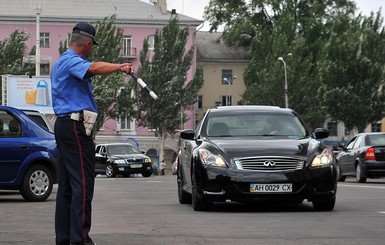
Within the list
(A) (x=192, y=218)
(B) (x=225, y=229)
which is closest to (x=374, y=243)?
(B) (x=225, y=229)

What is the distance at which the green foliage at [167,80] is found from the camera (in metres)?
84.8

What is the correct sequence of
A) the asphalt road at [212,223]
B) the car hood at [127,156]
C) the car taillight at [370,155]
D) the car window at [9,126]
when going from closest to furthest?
the asphalt road at [212,223]
the car window at [9,126]
the car taillight at [370,155]
the car hood at [127,156]

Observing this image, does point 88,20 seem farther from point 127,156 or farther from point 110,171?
point 110,171

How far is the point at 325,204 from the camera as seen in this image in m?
15.4

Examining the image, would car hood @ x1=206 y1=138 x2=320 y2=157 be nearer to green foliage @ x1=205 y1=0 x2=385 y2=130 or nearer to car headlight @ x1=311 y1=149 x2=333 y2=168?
car headlight @ x1=311 y1=149 x2=333 y2=168

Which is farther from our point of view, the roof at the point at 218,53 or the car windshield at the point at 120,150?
the roof at the point at 218,53

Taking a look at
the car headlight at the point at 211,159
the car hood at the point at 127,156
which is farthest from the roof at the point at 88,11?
the car headlight at the point at 211,159

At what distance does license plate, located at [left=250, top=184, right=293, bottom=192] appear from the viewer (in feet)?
49.0

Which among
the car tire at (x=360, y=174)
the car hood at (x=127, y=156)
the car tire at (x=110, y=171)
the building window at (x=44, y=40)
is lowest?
the car tire at (x=110, y=171)

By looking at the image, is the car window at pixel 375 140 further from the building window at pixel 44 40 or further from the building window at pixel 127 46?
the building window at pixel 44 40

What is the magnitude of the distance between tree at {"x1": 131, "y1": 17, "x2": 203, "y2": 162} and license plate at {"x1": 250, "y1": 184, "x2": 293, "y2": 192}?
69.3 metres

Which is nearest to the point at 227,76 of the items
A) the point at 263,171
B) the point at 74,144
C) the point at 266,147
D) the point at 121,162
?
the point at 121,162

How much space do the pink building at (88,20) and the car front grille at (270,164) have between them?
255ft

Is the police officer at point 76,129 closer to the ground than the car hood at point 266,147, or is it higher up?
higher up
